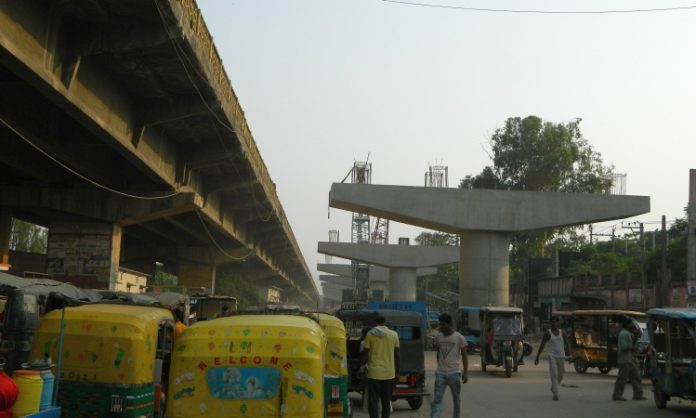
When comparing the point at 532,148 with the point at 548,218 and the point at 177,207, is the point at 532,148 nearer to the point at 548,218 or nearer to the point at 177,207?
the point at 548,218

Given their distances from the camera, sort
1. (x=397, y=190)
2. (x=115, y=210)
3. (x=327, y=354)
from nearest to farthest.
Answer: (x=327, y=354) → (x=115, y=210) → (x=397, y=190)

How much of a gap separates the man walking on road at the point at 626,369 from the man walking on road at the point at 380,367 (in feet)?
24.6

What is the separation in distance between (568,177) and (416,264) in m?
17.1

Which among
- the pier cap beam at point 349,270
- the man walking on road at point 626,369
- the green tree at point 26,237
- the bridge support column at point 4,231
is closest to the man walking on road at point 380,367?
the man walking on road at point 626,369

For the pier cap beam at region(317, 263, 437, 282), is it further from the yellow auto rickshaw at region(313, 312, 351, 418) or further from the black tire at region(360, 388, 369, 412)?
the yellow auto rickshaw at region(313, 312, 351, 418)

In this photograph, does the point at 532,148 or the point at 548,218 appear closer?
the point at 548,218

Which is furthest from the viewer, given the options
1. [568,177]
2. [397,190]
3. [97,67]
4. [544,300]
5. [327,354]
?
[568,177]

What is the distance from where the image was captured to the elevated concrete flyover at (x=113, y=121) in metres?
13.5

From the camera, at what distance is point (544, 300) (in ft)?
192

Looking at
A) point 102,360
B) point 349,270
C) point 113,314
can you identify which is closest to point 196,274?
point 113,314

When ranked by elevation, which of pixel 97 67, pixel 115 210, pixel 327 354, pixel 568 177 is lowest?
pixel 327 354

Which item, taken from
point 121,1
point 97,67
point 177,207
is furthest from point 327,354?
point 177,207

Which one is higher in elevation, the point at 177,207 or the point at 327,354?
the point at 177,207

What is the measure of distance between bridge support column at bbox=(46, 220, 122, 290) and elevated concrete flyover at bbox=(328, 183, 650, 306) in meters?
10.9
